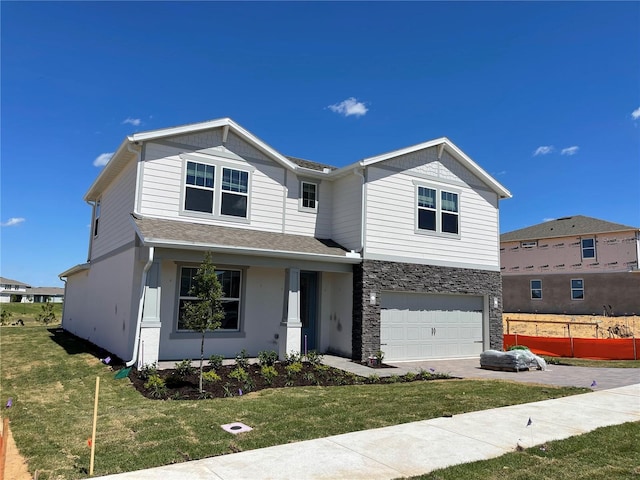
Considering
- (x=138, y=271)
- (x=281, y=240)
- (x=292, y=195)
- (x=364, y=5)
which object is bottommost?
(x=138, y=271)

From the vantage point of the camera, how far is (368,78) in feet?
52.3

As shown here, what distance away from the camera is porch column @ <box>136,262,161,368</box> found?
406 inches

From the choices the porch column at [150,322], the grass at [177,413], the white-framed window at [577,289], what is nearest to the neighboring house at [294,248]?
the porch column at [150,322]

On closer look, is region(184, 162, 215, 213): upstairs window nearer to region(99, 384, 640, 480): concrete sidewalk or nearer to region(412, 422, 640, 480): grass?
region(99, 384, 640, 480): concrete sidewalk

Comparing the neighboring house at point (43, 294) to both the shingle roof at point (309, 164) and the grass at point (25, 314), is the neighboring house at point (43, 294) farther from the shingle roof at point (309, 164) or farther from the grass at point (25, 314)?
the shingle roof at point (309, 164)

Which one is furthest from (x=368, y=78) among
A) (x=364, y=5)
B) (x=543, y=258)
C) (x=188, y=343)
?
(x=543, y=258)

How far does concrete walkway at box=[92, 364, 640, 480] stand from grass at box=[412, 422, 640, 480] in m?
0.20

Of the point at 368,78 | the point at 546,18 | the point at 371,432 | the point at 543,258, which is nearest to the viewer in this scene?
the point at 371,432

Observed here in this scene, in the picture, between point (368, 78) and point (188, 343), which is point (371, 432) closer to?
point (188, 343)

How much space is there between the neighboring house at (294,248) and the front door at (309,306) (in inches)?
1.8

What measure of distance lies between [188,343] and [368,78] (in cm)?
1066

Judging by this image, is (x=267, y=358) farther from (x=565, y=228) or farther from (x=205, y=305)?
(x=565, y=228)

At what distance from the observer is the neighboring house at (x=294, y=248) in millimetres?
12078

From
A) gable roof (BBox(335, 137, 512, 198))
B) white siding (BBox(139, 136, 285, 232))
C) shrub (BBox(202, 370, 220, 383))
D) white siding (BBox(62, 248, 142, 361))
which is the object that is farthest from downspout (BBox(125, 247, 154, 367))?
gable roof (BBox(335, 137, 512, 198))
